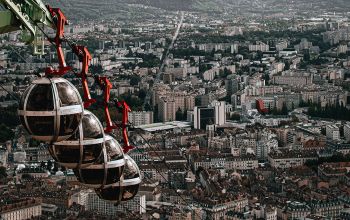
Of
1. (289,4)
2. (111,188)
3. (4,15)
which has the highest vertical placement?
(4,15)

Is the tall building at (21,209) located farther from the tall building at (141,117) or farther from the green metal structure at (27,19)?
the green metal structure at (27,19)

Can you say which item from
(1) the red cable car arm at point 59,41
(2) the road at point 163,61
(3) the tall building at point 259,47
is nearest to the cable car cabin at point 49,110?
(1) the red cable car arm at point 59,41

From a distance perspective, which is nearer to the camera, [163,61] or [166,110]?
[166,110]

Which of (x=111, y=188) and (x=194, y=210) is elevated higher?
(x=111, y=188)

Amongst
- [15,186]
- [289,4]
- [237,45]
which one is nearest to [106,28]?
[237,45]

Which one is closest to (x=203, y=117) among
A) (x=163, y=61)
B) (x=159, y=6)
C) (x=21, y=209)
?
(x=21, y=209)

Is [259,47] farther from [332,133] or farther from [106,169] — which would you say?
[106,169]

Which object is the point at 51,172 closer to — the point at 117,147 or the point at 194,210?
the point at 194,210

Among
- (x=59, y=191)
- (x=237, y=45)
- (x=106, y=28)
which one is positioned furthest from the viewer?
(x=106, y=28)
